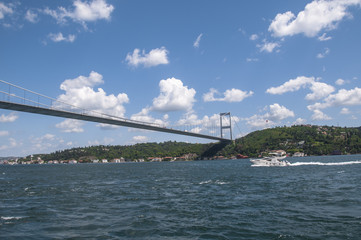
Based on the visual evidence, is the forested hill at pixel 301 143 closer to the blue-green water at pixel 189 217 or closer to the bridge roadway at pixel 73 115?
the bridge roadway at pixel 73 115

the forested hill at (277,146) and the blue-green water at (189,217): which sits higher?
the forested hill at (277,146)

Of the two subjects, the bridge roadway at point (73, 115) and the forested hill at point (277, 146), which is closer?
the bridge roadway at point (73, 115)

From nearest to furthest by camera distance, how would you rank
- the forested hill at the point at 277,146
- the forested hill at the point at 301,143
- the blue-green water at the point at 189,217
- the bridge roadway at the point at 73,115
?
the blue-green water at the point at 189,217, the bridge roadway at the point at 73,115, the forested hill at the point at 301,143, the forested hill at the point at 277,146

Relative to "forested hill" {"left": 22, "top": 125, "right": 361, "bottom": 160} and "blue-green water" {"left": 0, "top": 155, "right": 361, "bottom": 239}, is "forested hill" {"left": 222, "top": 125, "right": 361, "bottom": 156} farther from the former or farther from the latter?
"blue-green water" {"left": 0, "top": 155, "right": 361, "bottom": 239}

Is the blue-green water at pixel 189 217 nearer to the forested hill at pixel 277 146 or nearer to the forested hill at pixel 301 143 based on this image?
the forested hill at pixel 277 146

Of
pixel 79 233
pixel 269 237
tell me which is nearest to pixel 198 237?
pixel 269 237

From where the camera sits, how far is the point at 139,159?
546 feet

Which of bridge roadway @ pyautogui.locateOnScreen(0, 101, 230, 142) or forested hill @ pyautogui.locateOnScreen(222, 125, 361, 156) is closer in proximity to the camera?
bridge roadway @ pyautogui.locateOnScreen(0, 101, 230, 142)

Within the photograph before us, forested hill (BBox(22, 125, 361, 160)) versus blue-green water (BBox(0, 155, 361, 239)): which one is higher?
forested hill (BBox(22, 125, 361, 160))

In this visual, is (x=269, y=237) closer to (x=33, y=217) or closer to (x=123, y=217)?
(x=123, y=217)

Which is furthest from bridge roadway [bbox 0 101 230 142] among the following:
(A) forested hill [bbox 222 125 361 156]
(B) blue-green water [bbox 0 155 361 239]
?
(A) forested hill [bbox 222 125 361 156]

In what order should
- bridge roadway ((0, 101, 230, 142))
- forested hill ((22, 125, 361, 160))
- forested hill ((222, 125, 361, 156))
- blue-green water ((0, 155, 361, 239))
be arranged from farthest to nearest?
forested hill ((22, 125, 361, 160)), forested hill ((222, 125, 361, 156)), bridge roadway ((0, 101, 230, 142)), blue-green water ((0, 155, 361, 239))

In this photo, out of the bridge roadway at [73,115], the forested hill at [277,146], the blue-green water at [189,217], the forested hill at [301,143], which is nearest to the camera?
the blue-green water at [189,217]

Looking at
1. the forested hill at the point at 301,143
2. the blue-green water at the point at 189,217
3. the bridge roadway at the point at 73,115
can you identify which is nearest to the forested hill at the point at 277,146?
the forested hill at the point at 301,143
